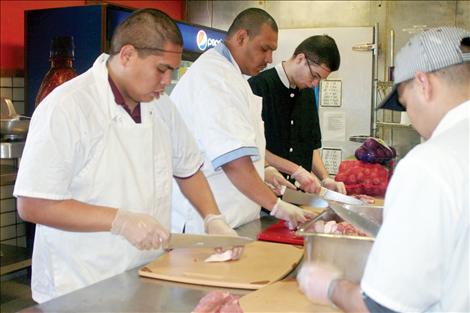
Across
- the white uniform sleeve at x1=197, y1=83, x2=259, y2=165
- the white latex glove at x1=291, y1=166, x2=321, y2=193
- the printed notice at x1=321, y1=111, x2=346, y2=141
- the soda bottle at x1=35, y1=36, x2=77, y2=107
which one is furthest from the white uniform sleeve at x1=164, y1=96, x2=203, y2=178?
the printed notice at x1=321, y1=111, x2=346, y2=141

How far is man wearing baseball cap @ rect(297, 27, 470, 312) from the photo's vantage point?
98cm

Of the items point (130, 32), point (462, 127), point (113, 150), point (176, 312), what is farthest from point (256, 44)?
point (462, 127)

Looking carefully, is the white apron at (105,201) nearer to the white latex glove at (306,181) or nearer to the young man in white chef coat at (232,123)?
the young man in white chef coat at (232,123)

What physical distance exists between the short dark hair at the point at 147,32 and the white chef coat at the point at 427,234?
99cm

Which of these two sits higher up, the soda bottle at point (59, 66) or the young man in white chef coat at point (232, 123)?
the soda bottle at point (59, 66)

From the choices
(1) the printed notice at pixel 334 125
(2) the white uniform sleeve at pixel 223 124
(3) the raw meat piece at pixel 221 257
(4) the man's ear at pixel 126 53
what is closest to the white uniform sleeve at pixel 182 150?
(2) the white uniform sleeve at pixel 223 124

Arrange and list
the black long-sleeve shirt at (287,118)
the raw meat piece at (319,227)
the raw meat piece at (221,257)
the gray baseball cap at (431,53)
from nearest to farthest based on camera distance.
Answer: the gray baseball cap at (431,53)
the raw meat piece at (319,227)
the raw meat piece at (221,257)
the black long-sleeve shirt at (287,118)

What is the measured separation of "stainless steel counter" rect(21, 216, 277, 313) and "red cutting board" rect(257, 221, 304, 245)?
53 cm

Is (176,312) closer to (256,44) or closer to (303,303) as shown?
(303,303)

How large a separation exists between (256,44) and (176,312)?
1.38 meters

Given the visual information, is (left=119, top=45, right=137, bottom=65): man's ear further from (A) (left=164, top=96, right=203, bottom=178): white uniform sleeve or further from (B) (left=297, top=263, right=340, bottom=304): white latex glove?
(B) (left=297, top=263, right=340, bottom=304): white latex glove

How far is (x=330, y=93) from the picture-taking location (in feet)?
17.7

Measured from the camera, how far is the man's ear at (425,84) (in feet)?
3.66

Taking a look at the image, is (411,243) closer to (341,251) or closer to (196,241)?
(341,251)
